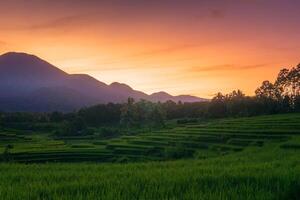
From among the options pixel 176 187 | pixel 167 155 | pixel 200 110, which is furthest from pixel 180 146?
pixel 200 110

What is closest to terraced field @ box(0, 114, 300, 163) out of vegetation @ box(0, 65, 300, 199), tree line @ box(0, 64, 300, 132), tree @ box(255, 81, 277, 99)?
vegetation @ box(0, 65, 300, 199)

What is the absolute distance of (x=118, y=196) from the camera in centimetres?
908

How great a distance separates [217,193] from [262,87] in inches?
4295

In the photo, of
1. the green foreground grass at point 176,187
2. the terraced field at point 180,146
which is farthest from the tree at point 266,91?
the green foreground grass at point 176,187

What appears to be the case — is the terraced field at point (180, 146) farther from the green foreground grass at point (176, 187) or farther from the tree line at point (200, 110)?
the tree line at point (200, 110)

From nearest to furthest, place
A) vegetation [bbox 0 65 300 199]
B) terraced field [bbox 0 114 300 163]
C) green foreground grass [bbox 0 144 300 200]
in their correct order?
green foreground grass [bbox 0 144 300 200], vegetation [bbox 0 65 300 199], terraced field [bbox 0 114 300 163]

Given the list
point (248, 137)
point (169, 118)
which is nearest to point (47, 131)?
point (169, 118)

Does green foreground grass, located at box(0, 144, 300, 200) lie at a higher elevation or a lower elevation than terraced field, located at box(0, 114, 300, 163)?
higher

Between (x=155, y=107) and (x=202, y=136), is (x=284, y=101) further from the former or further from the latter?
(x=202, y=136)

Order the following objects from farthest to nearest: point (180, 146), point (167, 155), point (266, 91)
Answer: point (266, 91) < point (180, 146) < point (167, 155)

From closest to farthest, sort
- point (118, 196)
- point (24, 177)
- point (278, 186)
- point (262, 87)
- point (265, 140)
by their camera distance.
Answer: point (118, 196)
point (278, 186)
point (24, 177)
point (265, 140)
point (262, 87)

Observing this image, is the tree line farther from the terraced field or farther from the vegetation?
the terraced field

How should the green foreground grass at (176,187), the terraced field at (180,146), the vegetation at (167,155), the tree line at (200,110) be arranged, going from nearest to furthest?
the green foreground grass at (176,187) → the vegetation at (167,155) → the terraced field at (180,146) → the tree line at (200,110)

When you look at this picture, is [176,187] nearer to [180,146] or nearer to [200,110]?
[180,146]
